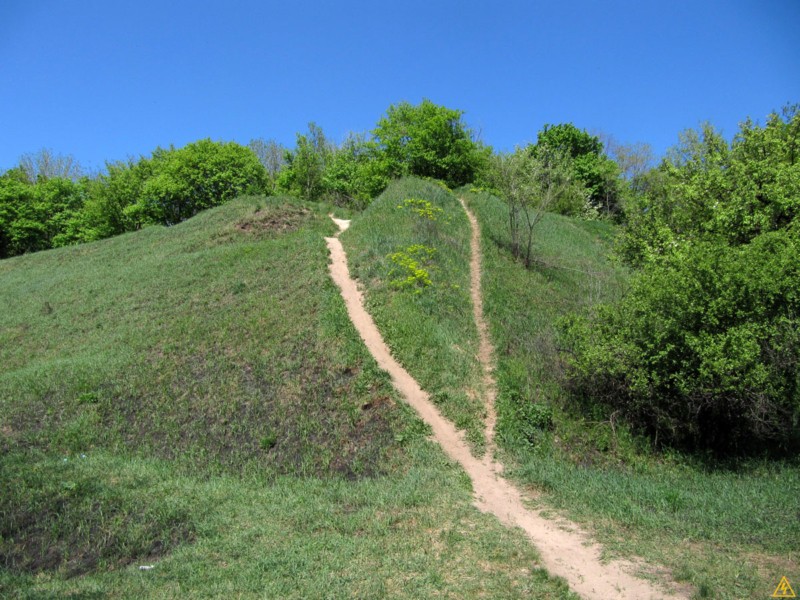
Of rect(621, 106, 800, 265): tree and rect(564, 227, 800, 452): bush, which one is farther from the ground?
rect(621, 106, 800, 265): tree

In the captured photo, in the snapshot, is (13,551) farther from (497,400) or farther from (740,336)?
(740,336)

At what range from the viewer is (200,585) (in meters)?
6.38

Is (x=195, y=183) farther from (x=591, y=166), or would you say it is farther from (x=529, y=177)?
(x=591, y=166)

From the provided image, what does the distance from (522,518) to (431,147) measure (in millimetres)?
30040

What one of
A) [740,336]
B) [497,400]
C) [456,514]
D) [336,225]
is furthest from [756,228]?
[336,225]

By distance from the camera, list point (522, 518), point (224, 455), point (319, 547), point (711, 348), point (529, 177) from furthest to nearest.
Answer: point (529, 177) → point (224, 455) → point (711, 348) → point (522, 518) → point (319, 547)

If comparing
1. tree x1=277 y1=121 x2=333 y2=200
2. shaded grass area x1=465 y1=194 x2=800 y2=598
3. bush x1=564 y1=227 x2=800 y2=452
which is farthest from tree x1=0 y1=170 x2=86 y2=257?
bush x1=564 y1=227 x2=800 y2=452

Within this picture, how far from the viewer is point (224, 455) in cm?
1157

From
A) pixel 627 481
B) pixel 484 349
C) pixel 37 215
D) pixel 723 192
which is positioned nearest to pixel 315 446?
pixel 484 349

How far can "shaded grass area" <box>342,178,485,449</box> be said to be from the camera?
42.9 feet

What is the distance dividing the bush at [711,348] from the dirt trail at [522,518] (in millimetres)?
3388

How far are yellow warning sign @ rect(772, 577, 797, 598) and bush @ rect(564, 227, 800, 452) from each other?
4.49 metres

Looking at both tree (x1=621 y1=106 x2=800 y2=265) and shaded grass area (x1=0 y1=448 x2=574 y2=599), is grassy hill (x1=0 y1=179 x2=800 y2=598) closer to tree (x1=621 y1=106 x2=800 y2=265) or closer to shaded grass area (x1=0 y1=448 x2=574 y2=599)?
shaded grass area (x1=0 y1=448 x2=574 y2=599)

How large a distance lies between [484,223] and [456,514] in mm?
18015
